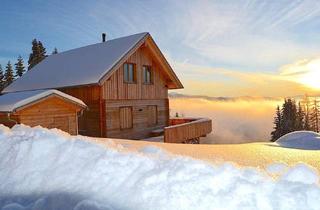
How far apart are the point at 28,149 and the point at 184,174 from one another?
3460mm

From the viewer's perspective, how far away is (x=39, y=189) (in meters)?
4.78

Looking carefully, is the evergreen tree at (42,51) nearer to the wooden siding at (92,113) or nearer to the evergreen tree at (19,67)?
the evergreen tree at (19,67)

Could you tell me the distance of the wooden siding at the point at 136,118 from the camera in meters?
17.8

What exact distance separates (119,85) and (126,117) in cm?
229

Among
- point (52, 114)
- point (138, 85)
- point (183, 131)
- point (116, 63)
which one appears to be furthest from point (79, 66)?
point (183, 131)

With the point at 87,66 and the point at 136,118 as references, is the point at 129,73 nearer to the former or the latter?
the point at 87,66

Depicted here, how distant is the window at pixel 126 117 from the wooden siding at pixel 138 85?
84cm

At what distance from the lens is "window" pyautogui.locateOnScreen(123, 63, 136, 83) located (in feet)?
62.6

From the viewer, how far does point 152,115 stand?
21.6 metres

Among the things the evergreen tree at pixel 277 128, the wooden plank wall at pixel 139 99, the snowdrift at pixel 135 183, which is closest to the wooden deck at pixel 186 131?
the wooden plank wall at pixel 139 99

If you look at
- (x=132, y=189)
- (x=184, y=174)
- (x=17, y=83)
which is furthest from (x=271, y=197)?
(x=17, y=83)

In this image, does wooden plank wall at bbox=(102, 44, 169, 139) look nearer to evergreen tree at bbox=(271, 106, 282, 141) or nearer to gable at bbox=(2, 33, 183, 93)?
gable at bbox=(2, 33, 183, 93)

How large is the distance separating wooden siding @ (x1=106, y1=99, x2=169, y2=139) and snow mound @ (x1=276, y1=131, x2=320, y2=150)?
10.4 meters

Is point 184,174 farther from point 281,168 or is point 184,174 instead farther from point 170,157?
point 281,168
